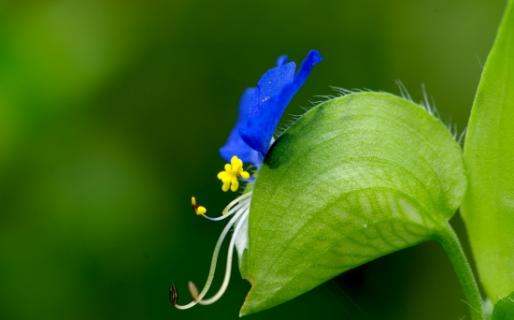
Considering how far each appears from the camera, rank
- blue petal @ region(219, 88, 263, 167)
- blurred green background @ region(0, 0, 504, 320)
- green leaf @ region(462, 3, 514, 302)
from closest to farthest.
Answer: green leaf @ region(462, 3, 514, 302) → blue petal @ region(219, 88, 263, 167) → blurred green background @ region(0, 0, 504, 320)

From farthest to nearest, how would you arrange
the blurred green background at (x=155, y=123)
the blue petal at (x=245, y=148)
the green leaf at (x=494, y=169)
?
1. the blurred green background at (x=155, y=123)
2. the blue petal at (x=245, y=148)
3. the green leaf at (x=494, y=169)

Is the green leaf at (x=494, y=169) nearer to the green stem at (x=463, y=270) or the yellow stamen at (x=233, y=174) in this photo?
the green stem at (x=463, y=270)

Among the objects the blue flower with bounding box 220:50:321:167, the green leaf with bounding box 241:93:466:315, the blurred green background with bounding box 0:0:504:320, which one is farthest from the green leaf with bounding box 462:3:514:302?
the blurred green background with bounding box 0:0:504:320

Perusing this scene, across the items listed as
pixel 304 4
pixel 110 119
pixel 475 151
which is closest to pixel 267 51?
pixel 304 4

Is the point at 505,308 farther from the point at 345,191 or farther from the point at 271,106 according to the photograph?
the point at 271,106

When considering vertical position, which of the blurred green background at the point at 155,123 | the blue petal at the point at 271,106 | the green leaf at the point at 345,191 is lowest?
the blurred green background at the point at 155,123

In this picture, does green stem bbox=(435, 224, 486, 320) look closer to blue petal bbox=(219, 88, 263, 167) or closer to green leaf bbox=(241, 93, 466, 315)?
green leaf bbox=(241, 93, 466, 315)

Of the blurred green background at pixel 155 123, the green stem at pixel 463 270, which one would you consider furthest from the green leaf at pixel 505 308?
the blurred green background at pixel 155 123

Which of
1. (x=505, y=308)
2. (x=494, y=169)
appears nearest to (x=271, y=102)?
(x=494, y=169)
